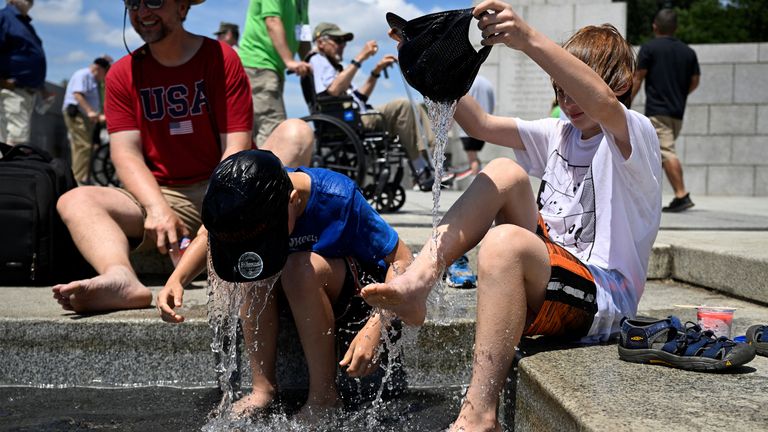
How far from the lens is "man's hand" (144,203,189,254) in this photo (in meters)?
3.25

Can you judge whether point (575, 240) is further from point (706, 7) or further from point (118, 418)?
point (706, 7)

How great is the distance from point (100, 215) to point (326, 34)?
3.94 m

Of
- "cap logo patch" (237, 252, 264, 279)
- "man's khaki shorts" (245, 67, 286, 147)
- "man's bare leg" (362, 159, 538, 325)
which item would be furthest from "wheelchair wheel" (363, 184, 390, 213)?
"cap logo patch" (237, 252, 264, 279)

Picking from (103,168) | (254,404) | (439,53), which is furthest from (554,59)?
(103,168)

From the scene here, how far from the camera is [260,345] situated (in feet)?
8.57

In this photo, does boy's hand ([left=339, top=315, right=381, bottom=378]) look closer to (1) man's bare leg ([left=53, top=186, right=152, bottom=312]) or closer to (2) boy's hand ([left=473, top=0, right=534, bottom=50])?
(2) boy's hand ([left=473, top=0, right=534, bottom=50])

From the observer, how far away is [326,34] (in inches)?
271

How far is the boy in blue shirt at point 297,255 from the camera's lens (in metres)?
2.27

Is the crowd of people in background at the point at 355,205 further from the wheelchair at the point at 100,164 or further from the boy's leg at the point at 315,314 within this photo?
the wheelchair at the point at 100,164

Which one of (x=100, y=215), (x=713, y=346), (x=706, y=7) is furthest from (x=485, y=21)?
(x=706, y=7)

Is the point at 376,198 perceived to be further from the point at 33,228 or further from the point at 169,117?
the point at 33,228

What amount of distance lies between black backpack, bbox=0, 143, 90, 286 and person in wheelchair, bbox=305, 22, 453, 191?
343 cm

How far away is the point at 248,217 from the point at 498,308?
725 millimetres

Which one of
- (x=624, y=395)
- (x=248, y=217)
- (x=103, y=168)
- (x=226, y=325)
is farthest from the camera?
(x=103, y=168)
